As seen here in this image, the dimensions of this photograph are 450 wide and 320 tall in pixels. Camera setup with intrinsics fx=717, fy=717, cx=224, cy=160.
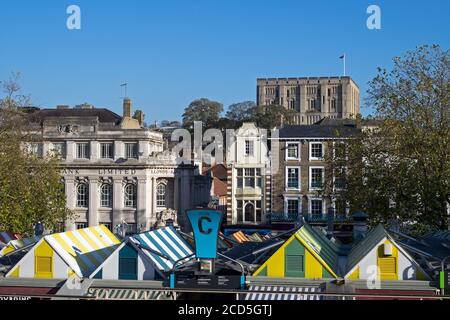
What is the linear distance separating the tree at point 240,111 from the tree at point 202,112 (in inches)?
116

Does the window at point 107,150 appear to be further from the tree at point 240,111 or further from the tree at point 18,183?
the tree at point 240,111

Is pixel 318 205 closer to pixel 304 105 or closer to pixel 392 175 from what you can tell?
pixel 392 175

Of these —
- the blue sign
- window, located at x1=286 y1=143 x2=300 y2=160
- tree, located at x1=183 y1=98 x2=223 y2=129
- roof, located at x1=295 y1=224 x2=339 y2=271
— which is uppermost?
tree, located at x1=183 y1=98 x2=223 y2=129

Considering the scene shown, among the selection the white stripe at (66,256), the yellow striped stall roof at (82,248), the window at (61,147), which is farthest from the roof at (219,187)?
the white stripe at (66,256)

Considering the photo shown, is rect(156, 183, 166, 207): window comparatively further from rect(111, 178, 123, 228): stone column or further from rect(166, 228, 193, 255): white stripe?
rect(166, 228, 193, 255): white stripe

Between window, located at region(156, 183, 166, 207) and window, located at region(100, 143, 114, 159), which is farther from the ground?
window, located at region(100, 143, 114, 159)

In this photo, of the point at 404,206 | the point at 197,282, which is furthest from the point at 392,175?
the point at 197,282

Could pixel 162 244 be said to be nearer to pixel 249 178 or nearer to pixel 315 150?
pixel 315 150

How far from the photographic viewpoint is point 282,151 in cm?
6047

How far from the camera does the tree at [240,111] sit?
125 meters

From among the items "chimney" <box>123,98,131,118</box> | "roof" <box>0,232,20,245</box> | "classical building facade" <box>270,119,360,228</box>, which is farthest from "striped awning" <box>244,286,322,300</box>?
"chimney" <box>123,98,131,118</box>

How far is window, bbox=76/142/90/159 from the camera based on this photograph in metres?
65.0

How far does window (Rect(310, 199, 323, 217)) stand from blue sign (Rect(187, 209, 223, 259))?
45980 millimetres

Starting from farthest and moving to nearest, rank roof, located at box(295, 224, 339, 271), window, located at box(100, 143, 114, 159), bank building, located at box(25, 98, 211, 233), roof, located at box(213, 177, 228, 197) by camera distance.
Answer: roof, located at box(213, 177, 228, 197), window, located at box(100, 143, 114, 159), bank building, located at box(25, 98, 211, 233), roof, located at box(295, 224, 339, 271)
